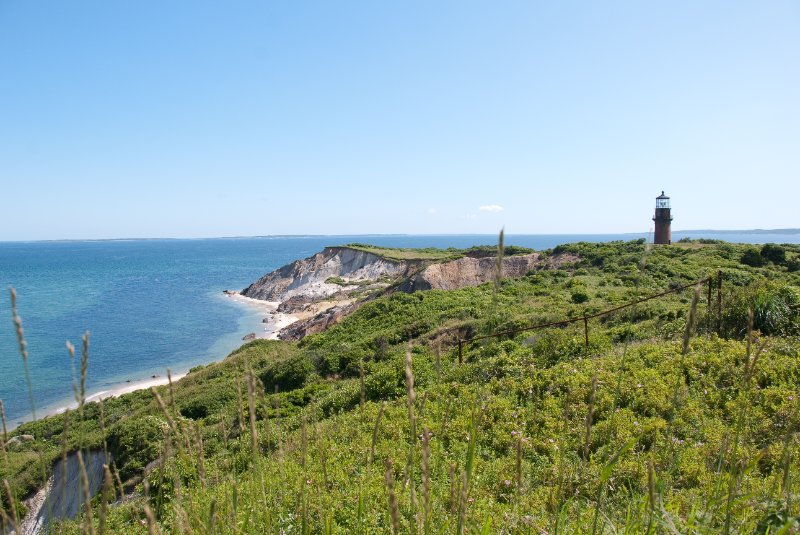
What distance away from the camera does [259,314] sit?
55.8m

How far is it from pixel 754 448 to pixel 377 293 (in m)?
39.3

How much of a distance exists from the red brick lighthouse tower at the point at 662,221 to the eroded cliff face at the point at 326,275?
976 inches

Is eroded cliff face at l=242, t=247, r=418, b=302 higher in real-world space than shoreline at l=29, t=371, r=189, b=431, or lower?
higher

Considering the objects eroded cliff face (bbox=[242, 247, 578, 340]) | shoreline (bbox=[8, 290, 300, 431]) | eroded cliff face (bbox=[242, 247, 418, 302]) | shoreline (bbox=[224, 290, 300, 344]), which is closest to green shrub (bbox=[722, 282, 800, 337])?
shoreline (bbox=[8, 290, 300, 431])

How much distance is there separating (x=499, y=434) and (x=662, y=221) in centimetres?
4120

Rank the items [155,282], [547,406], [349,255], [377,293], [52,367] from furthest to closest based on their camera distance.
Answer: [155,282] → [349,255] → [377,293] → [52,367] → [547,406]

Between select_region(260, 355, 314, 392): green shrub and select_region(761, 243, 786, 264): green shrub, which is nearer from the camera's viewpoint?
select_region(260, 355, 314, 392): green shrub

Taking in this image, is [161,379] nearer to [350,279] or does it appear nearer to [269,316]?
[269,316]

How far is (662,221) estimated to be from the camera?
42219mm

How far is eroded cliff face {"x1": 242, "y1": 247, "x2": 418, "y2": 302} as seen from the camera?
5906 centimetres

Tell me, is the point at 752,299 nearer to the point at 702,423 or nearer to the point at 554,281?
the point at 702,423

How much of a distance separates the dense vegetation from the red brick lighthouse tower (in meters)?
20.6

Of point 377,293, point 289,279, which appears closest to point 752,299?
point 377,293

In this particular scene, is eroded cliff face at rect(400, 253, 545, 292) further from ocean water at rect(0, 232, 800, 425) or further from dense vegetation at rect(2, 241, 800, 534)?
ocean water at rect(0, 232, 800, 425)
